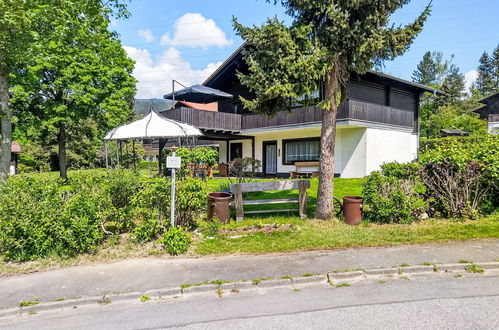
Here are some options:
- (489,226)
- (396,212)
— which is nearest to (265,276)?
(396,212)

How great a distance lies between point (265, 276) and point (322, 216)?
11.5ft

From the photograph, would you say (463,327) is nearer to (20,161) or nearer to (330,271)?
(330,271)

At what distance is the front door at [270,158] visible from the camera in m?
21.4

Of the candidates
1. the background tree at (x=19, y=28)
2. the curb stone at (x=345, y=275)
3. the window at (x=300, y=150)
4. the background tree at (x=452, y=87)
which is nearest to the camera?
the curb stone at (x=345, y=275)

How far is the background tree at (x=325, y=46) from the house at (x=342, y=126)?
288 inches

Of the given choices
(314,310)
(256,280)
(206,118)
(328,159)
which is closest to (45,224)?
(256,280)

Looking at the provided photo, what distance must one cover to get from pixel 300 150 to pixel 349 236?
530 inches

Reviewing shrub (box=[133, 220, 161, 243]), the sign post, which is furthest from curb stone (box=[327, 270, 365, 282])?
shrub (box=[133, 220, 161, 243])

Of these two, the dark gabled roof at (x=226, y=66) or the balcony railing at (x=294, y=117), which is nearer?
the balcony railing at (x=294, y=117)

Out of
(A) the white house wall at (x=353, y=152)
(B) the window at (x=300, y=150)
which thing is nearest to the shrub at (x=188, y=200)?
(A) the white house wall at (x=353, y=152)

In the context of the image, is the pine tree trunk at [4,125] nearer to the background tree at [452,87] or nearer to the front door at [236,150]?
the front door at [236,150]

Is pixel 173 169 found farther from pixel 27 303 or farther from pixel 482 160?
pixel 482 160

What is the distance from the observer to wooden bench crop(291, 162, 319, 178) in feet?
59.1

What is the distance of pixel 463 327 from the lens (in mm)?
3311
